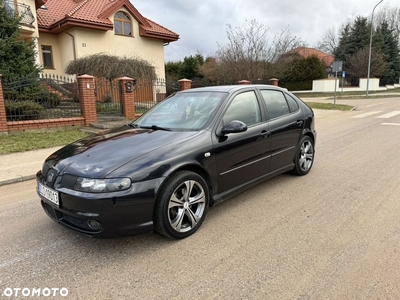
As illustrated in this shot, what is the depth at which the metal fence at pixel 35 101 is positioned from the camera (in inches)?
376

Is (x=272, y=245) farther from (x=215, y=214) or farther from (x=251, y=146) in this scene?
(x=251, y=146)

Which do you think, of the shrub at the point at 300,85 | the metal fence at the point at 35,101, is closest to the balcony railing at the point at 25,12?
the metal fence at the point at 35,101

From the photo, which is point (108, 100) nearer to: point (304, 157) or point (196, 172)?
point (304, 157)

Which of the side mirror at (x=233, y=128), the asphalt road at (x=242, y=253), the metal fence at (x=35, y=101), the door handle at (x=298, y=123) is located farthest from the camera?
the metal fence at (x=35, y=101)

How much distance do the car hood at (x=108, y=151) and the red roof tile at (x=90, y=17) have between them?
1688 cm

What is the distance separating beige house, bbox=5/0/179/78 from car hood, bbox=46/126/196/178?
54.8 ft

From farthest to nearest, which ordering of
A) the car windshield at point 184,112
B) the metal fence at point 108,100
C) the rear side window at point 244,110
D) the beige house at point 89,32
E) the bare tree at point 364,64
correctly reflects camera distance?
the bare tree at point 364,64, the beige house at point 89,32, the metal fence at point 108,100, the rear side window at point 244,110, the car windshield at point 184,112

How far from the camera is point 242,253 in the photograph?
112 inches

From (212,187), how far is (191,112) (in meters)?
1.06

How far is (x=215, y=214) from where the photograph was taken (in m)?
3.70

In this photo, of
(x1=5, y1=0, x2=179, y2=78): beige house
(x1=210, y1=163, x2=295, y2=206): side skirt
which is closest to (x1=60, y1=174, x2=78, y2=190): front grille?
(x1=210, y1=163, x2=295, y2=206): side skirt

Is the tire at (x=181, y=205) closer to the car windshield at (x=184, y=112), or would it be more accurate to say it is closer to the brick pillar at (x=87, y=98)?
the car windshield at (x=184, y=112)

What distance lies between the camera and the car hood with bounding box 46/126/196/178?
2.80 m

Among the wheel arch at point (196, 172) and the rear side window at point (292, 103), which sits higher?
the rear side window at point (292, 103)
